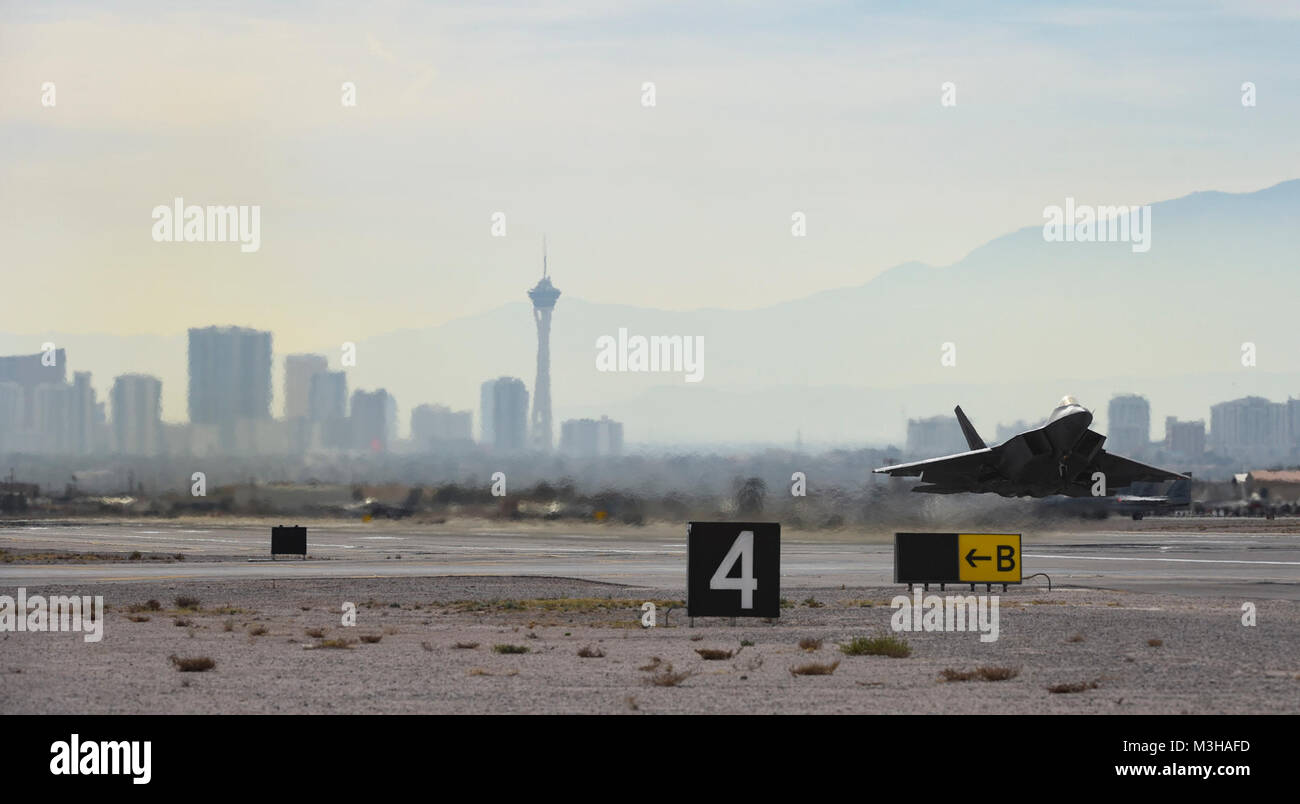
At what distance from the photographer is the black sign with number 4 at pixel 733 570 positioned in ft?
93.5

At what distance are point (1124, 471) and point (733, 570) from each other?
98.2 feet

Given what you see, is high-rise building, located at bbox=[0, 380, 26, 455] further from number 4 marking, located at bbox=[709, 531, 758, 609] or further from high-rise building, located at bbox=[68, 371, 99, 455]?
number 4 marking, located at bbox=[709, 531, 758, 609]

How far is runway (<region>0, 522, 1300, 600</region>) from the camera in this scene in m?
48.2

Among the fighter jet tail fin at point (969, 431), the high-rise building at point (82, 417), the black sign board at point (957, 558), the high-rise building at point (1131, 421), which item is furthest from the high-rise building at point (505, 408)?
the black sign board at point (957, 558)

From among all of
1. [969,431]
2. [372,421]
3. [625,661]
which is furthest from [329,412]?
[625,661]

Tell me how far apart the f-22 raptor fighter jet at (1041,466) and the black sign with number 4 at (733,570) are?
819 inches

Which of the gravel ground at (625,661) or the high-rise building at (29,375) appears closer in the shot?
the gravel ground at (625,661)

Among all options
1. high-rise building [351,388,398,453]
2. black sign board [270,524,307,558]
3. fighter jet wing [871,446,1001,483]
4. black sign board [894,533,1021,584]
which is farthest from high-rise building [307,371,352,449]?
black sign board [894,533,1021,584]

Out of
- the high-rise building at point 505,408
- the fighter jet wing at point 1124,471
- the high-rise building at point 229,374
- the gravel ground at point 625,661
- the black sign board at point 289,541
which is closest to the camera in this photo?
the gravel ground at point 625,661

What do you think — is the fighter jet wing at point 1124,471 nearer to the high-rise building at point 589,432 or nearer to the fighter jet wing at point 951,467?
the fighter jet wing at point 951,467

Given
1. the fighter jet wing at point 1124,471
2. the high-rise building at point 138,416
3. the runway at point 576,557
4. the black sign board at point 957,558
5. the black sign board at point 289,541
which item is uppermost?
the high-rise building at point 138,416

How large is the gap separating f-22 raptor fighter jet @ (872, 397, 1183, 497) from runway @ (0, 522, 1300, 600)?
3478mm
